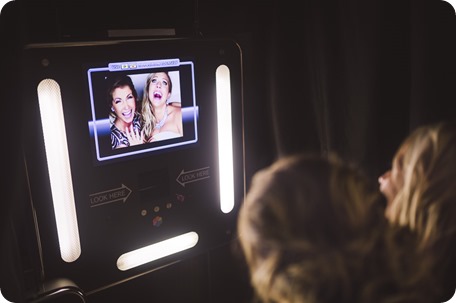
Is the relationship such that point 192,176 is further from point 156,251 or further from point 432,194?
point 432,194

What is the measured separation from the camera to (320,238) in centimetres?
64

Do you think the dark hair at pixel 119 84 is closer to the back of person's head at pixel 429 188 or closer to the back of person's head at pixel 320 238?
the back of person's head at pixel 320 238

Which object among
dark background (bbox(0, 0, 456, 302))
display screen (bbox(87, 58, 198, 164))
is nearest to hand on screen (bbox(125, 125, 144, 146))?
display screen (bbox(87, 58, 198, 164))

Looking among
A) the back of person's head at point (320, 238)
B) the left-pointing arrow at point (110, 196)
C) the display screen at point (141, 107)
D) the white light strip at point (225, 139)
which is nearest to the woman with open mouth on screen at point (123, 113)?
the display screen at point (141, 107)

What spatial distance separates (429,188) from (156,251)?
0.77 m

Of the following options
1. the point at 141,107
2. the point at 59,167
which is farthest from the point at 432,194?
the point at 59,167

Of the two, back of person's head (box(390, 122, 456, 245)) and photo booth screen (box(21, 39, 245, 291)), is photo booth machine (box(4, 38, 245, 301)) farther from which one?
back of person's head (box(390, 122, 456, 245))

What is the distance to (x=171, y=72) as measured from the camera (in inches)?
47.5

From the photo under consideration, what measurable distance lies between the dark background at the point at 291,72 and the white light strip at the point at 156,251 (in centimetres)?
10

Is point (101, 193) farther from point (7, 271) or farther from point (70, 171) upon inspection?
point (7, 271)

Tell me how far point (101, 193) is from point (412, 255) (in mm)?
793

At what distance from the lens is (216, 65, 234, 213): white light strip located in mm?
1318

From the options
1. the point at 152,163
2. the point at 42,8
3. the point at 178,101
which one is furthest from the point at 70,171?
the point at 42,8

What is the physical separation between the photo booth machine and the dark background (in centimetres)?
6
